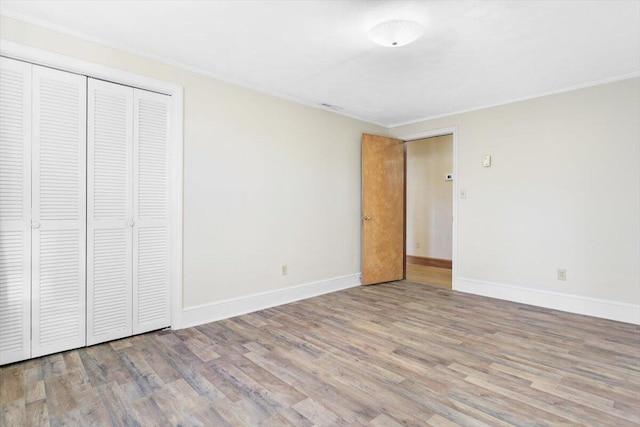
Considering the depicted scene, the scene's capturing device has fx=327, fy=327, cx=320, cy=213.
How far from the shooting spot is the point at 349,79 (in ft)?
11.0

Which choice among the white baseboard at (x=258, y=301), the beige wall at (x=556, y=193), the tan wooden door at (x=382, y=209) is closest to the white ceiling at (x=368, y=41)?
the beige wall at (x=556, y=193)

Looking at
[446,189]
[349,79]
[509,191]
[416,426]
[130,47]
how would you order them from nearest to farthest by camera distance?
[416,426] → [130,47] → [349,79] → [509,191] → [446,189]

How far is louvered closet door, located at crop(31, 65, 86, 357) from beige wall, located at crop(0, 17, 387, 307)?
0.34 m

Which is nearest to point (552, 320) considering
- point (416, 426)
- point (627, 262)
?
point (627, 262)

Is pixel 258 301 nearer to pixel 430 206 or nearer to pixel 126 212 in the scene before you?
pixel 126 212

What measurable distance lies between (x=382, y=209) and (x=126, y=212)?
3.31m

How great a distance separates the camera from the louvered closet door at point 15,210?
2240 millimetres

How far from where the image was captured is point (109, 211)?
2672 mm

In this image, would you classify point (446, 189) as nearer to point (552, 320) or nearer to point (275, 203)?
point (552, 320)

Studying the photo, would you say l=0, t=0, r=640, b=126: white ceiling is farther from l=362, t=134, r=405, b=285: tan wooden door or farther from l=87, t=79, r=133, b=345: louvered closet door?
l=362, t=134, r=405, b=285: tan wooden door

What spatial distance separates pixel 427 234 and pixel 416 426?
5.01 metres

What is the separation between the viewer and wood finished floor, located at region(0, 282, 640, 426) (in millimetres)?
1748

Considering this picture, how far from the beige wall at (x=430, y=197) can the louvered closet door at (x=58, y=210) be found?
546cm

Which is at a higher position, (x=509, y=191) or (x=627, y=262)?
(x=509, y=191)
